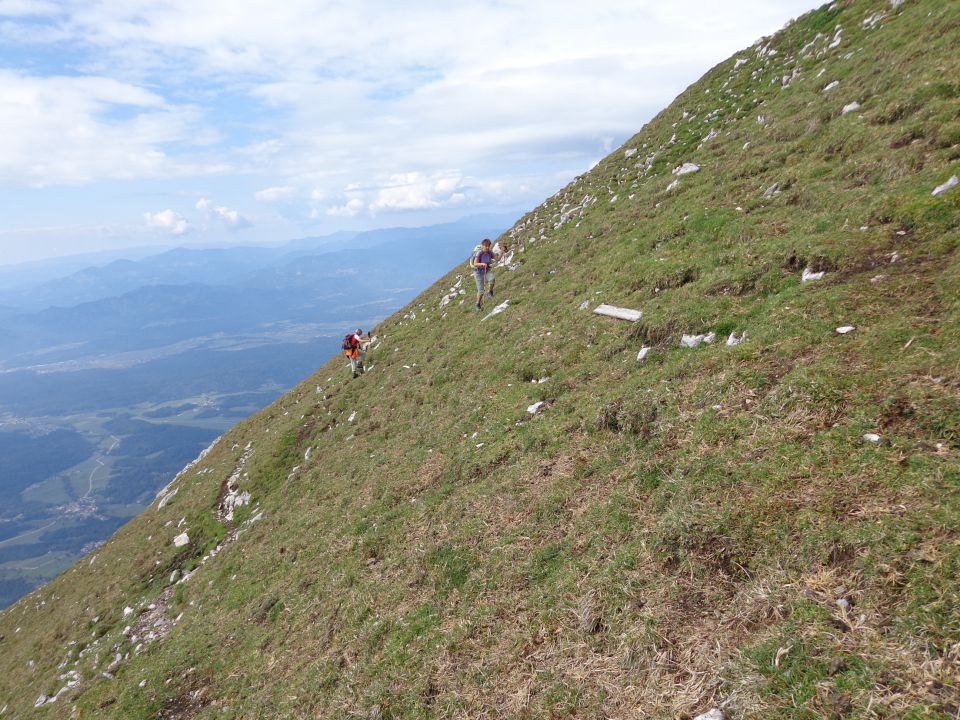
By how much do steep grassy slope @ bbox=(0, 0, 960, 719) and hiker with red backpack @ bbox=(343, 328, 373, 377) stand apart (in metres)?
Result: 4.43

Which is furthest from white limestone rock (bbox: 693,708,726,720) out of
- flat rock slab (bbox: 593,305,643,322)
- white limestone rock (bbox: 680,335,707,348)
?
flat rock slab (bbox: 593,305,643,322)

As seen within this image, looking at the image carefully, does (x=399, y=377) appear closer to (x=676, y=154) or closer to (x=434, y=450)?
(x=434, y=450)

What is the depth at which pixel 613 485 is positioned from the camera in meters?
9.99

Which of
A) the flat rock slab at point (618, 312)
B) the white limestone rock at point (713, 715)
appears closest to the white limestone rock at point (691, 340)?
the flat rock slab at point (618, 312)

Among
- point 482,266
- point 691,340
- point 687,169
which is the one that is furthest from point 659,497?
point 687,169

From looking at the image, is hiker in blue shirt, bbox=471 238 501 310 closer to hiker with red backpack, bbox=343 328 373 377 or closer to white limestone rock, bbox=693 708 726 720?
hiker with red backpack, bbox=343 328 373 377

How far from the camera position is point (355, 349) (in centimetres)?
3005

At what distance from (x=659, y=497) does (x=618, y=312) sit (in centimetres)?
900

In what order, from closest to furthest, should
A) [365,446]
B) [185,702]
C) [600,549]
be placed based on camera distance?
1. [600,549]
2. [185,702]
3. [365,446]

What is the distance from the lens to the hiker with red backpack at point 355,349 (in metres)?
29.4

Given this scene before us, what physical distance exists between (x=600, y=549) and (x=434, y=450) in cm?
888

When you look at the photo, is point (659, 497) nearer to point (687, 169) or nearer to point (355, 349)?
point (687, 169)

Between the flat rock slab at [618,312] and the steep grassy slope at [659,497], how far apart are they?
539mm

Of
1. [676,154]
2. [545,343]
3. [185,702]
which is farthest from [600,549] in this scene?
[676,154]
